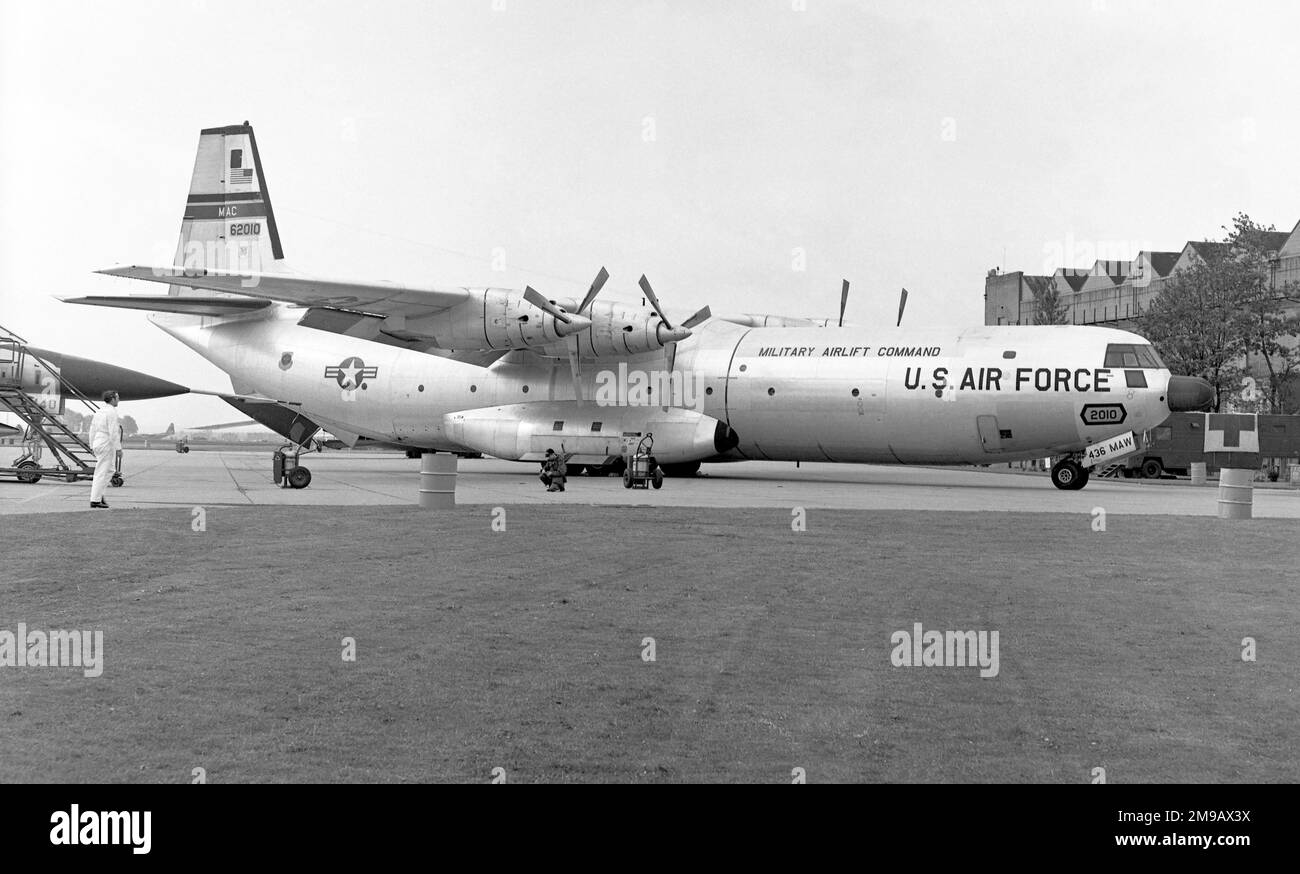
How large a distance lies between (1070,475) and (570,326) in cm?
1325

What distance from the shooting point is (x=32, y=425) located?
2569 centimetres

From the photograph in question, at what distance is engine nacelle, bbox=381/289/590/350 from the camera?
96.0ft

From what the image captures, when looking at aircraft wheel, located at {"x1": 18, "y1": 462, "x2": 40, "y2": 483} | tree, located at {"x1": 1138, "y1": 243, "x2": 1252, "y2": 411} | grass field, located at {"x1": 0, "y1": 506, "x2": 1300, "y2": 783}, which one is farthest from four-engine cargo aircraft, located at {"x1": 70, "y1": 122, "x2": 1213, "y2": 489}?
tree, located at {"x1": 1138, "y1": 243, "x2": 1252, "y2": 411}

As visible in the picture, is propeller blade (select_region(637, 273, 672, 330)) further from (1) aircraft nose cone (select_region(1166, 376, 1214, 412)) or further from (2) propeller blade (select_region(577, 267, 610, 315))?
(1) aircraft nose cone (select_region(1166, 376, 1214, 412))

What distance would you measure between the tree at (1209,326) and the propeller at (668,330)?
103ft

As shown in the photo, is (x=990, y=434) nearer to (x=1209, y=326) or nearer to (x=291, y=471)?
(x=291, y=471)

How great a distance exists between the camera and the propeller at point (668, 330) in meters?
29.6

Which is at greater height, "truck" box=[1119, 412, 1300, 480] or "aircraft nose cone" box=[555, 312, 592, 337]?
"aircraft nose cone" box=[555, 312, 592, 337]

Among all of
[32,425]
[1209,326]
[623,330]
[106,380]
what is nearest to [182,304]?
[106,380]

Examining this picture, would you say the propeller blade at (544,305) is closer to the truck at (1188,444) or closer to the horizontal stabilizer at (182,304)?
the horizontal stabilizer at (182,304)

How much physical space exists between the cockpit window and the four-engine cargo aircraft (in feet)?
0.17

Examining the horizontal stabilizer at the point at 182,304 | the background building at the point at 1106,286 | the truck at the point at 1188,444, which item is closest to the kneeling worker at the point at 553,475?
the horizontal stabilizer at the point at 182,304
